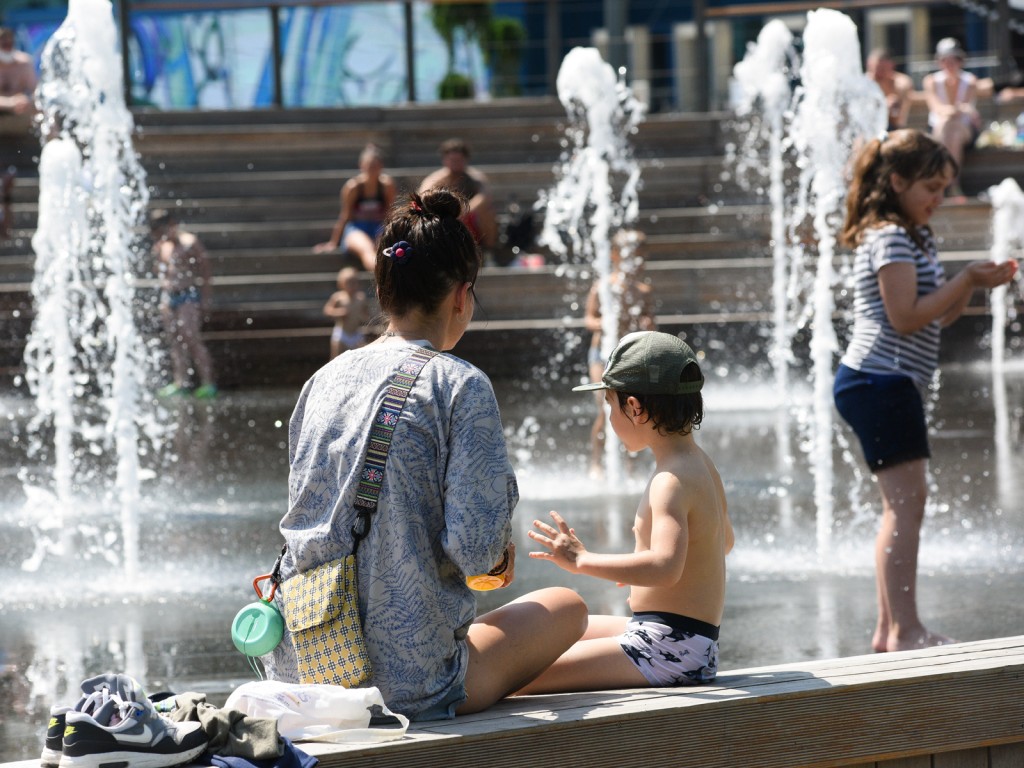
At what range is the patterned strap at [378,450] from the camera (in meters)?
2.63

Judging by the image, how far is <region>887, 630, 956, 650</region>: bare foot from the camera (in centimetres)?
433

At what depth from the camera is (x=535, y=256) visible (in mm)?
13453

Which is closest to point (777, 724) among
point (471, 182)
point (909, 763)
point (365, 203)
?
point (909, 763)

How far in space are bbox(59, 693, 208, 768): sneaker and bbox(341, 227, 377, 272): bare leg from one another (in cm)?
1066

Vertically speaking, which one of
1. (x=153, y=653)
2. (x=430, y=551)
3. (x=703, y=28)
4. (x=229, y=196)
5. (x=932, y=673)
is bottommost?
(x=153, y=653)

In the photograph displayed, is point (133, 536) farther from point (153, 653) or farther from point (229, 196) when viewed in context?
point (229, 196)

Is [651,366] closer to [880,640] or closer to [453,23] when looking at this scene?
[880,640]

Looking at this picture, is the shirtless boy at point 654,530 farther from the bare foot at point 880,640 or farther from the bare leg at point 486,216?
the bare leg at point 486,216

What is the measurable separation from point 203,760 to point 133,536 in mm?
4435

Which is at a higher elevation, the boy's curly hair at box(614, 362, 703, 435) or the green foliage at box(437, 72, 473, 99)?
the green foliage at box(437, 72, 473, 99)

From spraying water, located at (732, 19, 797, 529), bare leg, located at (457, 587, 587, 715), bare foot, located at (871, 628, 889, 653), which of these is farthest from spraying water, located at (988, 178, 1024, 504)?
bare leg, located at (457, 587, 587, 715)

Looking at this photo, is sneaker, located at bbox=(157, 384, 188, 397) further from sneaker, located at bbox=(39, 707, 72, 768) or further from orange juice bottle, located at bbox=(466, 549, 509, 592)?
sneaker, located at bbox=(39, 707, 72, 768)

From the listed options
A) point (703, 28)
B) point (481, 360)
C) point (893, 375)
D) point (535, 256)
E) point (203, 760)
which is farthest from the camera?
point (703, 28)

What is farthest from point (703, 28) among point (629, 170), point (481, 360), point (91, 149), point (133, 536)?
point (133, 536)
